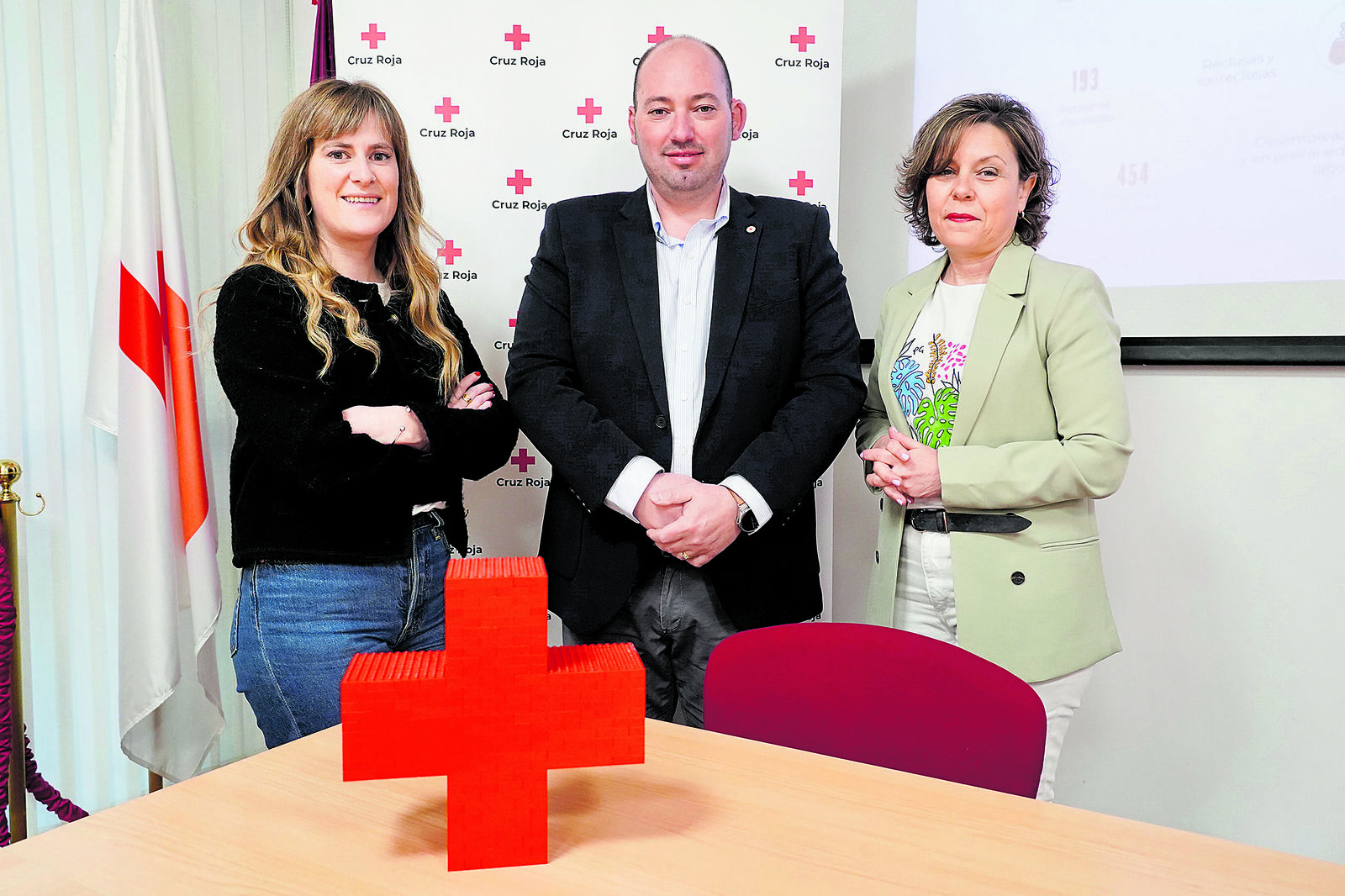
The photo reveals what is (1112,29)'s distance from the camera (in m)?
2.43

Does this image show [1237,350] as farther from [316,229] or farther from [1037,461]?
[316,229]

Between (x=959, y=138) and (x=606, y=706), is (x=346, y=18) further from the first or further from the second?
(x=606, y=706)

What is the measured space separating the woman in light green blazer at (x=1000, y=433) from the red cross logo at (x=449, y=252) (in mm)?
1250

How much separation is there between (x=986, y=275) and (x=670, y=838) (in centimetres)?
135

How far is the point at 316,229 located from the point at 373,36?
35.6 inches

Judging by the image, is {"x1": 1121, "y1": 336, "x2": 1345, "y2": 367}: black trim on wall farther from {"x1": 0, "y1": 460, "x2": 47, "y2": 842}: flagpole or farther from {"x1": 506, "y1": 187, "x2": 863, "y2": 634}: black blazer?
{"x1": 0, "y1": 460, "x2": 47, "y2": 842}: flagpole

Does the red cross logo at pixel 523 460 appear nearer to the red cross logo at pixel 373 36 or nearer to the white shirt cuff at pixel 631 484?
the white shirt cuff at pixel 631 484

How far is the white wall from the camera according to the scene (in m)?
2.26

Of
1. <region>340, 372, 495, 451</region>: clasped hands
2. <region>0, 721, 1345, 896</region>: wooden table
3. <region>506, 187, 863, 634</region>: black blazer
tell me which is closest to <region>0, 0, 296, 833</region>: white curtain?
<region>340, 372, 495, 451</region>: clasped hands

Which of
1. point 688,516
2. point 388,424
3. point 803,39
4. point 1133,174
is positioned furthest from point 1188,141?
point 388,424

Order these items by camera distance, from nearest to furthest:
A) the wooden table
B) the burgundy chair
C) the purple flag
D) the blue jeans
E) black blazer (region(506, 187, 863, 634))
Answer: the wooden table < the burgundy chair < the blue jeans < black blazer (region(506, 187, 863, 634)) < the purple flag

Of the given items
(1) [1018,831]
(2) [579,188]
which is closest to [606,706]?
(1) [1018,831]

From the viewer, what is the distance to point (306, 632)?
1.59 meters

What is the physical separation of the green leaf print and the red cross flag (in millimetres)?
1772
